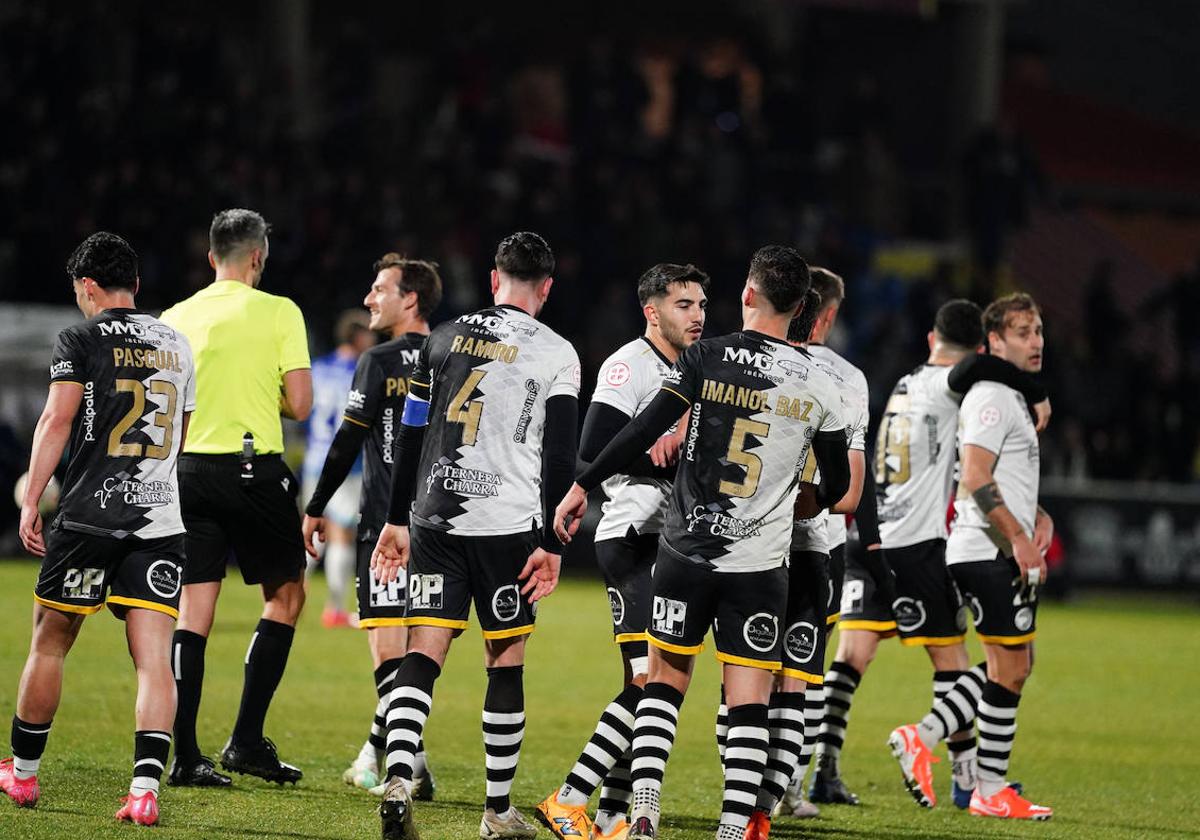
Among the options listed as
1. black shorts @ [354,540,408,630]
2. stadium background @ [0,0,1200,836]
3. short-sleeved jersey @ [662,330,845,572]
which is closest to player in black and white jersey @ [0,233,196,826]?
black shorts @ [354,540,408,630]

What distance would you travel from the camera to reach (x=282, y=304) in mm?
8023

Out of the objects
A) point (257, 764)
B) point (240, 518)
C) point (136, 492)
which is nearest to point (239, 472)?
point (240, 518)

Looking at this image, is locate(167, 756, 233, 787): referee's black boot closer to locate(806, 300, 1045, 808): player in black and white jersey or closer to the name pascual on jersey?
the name pascual on jersey

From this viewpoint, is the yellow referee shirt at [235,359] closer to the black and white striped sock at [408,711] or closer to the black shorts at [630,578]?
the black and white striped sock at [408,711]

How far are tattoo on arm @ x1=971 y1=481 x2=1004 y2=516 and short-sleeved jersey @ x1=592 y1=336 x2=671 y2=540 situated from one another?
1.76 meters

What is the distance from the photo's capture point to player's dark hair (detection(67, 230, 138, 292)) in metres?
6.98

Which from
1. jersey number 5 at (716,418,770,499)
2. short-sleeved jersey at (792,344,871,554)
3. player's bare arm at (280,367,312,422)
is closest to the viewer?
jersey number 5 at (716,418,770,499)

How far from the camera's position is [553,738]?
9.95 m

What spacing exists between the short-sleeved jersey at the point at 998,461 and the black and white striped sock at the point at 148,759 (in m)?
3.93

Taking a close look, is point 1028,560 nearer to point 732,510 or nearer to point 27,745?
point 732,510

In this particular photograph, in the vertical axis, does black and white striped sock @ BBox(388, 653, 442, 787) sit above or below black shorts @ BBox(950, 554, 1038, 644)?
below

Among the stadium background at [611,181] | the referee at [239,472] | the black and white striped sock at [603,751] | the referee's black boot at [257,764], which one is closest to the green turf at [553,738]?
the referee's black boot at [257,764]

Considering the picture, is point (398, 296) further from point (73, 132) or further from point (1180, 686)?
point (73, 132)

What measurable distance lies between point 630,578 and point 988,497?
198 cm
